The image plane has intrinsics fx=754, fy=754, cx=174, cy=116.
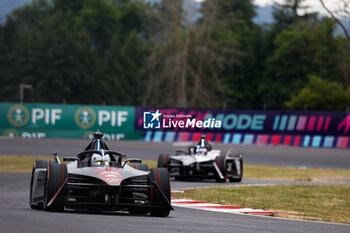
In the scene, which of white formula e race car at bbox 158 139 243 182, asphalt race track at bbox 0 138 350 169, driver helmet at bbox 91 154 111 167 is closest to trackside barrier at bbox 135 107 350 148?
asphalt race track at bbox 0 138 350 169

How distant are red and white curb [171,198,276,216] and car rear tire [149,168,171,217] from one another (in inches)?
97.4

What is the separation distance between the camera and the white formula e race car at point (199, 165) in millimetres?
22359

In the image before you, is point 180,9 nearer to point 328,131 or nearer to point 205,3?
Answer: point 205,3

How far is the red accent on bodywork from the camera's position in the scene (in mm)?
11367

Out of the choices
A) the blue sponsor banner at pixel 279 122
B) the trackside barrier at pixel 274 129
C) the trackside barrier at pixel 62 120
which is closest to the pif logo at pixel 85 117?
the trackside barrier at pixel 62 120

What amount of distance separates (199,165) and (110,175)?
11015mm

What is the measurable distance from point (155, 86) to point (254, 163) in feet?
81.6

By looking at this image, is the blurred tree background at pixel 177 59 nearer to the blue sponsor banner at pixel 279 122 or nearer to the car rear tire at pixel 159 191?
the blue sponsor banner at pixel 279 122

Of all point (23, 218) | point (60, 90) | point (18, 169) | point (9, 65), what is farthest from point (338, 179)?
point (9, 65)

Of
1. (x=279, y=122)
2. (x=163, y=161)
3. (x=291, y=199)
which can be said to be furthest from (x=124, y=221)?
(x=279, y=122)

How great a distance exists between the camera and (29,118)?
39562mm

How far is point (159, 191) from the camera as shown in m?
11.7

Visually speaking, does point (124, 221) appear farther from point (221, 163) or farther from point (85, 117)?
point (85, 117)

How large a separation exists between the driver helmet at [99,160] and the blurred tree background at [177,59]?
42.2 m
